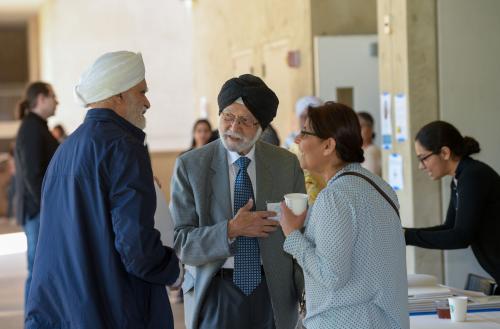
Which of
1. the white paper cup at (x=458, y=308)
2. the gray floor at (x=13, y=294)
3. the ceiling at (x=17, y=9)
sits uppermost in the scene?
the ceiling at (x=17, y=9)

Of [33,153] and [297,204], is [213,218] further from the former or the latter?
[33,153]

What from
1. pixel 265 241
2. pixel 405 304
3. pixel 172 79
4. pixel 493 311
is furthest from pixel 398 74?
pixel 172 79

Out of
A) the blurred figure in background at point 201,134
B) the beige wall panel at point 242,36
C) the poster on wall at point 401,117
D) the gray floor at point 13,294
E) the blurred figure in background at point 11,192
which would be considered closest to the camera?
the poster on wall at point 401,117

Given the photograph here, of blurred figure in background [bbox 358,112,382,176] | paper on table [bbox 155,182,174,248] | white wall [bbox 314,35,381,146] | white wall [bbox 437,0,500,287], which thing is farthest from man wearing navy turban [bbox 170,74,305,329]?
white wall [bbox 314,35,381,146]

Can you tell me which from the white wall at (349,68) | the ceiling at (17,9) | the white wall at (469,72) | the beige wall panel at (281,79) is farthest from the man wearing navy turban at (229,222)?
the ceiling at (17,9)

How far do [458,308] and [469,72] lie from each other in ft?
11.4

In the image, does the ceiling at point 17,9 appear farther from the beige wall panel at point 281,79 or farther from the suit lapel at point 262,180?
the suit lapel at point 262,180

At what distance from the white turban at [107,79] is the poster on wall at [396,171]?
4.28 m

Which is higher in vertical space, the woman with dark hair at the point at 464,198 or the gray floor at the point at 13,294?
the woman with dark hair at the point at 464,198

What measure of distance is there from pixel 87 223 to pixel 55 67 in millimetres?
16906

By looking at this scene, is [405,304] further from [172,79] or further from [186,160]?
[172,79]

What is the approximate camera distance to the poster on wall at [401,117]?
7137mm

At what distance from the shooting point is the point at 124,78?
3252 millimetres

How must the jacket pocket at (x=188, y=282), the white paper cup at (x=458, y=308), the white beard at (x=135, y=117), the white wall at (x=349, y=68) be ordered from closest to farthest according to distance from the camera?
the white beard at (x=135, y=117) < the jacket pocket at (x=188, y=282) < the white paper cup at (x=458, y=308) < the white wall at (x=349, y=68)
